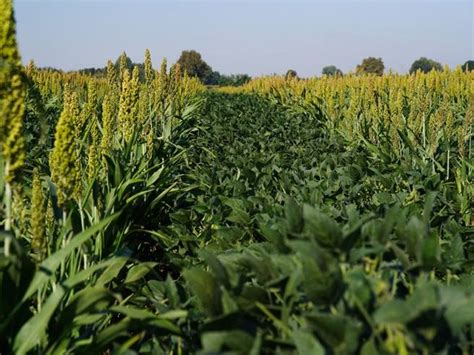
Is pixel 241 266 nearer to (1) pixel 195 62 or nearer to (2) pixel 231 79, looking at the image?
(2) pixel 231 79

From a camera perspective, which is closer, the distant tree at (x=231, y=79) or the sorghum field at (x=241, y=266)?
the sorghum field at (x=241, y=266)

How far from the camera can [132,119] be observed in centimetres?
333

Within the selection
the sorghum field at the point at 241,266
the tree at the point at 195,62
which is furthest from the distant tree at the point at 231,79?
the sorghum field at the point at 241,266

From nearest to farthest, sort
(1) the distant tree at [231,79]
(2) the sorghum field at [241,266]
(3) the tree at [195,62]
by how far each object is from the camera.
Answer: (2) the sorghum field at [241,266]
(1) the distant tree at [231,79]
(3) the tree at [195,62]

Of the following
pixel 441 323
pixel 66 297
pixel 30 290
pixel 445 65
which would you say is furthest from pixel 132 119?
→ pixel 445 65

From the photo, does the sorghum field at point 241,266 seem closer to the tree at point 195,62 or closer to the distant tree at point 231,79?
the distant tree at point 231,79

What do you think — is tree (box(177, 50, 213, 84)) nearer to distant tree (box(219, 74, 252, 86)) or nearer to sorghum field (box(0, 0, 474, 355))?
distant tree (box(219, 74, 252, 86))

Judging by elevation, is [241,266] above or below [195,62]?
below

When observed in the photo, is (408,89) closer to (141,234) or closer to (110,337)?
(141,234)

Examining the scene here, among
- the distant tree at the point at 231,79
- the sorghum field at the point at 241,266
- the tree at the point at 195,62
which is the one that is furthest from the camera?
the tree at the point at 195,62

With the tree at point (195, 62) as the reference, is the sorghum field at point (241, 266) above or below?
below

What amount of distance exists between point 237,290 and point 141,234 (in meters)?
2.80

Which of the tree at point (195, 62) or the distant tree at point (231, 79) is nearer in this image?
the distant tree at point (231, 79)

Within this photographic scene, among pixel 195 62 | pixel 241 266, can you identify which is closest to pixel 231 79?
pixel 195 62
